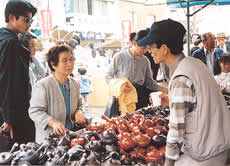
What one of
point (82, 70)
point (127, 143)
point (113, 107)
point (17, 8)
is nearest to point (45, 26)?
point (82, 70)

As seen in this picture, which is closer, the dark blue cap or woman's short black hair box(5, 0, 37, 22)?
the dark blue cap

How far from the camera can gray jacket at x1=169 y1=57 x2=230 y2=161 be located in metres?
1.53

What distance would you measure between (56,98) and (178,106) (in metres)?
1.42

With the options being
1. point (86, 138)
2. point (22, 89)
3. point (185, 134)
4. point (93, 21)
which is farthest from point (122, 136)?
point (93, 21)

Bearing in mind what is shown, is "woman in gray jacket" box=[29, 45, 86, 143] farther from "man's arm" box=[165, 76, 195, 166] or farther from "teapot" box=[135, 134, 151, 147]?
"man's arm" box=[165, 76, 195, 166]

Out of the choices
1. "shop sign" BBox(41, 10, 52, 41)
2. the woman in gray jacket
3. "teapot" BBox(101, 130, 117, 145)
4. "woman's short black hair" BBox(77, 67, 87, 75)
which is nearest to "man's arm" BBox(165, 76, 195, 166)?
"teapot" BBox(101, 130, 117, 145)

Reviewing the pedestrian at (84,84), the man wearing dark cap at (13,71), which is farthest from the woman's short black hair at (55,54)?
the pedestrian at (84,84)

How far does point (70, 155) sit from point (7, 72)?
1.27 m

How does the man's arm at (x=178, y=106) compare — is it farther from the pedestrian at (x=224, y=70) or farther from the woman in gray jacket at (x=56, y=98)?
the pedestrian at (x=224, y=70)

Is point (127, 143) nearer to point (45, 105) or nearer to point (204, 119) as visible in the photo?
point (204, 119)

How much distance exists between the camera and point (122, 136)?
6.62 ft

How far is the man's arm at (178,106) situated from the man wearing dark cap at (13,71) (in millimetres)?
1641

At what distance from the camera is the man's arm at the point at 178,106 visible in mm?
1501

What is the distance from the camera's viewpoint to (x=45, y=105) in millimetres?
2564
